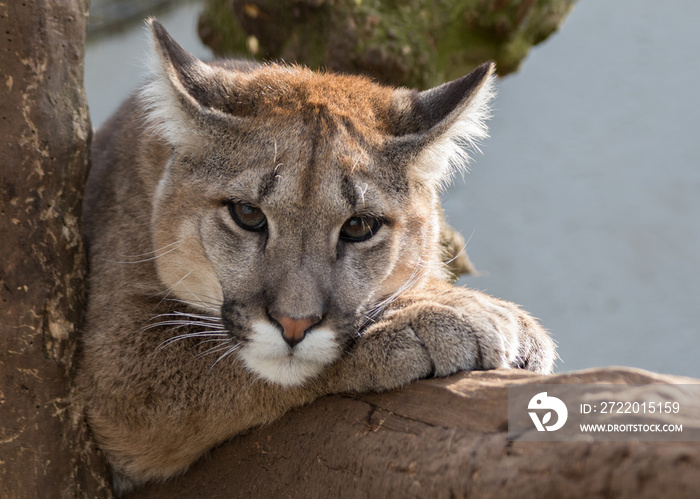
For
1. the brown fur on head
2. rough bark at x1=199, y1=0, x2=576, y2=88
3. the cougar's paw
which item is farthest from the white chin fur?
rough bark at x1=199, y1=0, x2=576, y2=88

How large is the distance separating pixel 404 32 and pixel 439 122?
8.18 feet

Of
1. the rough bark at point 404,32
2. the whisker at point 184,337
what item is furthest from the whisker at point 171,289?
the rough bark at point 404,32

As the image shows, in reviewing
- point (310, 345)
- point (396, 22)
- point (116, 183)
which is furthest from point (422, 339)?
point (396, 22)

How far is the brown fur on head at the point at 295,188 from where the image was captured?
2990 mm

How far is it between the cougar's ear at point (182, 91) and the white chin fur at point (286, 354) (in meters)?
1.07

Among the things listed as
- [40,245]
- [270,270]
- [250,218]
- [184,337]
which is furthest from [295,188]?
[40,245]

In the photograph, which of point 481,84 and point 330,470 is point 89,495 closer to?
point 330,470

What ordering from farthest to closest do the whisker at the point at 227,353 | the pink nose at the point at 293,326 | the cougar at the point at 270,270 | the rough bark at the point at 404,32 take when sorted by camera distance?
1. the rough bark at the point at 404,32
2. the whisker at the point at 227,353
3. the cougar at the point at 270,270
4. the pink nose at the point at 293,326

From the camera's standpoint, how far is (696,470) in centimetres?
183

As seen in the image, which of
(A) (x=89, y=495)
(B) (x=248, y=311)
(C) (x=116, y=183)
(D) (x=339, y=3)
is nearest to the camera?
(B) (x=248, y=311)

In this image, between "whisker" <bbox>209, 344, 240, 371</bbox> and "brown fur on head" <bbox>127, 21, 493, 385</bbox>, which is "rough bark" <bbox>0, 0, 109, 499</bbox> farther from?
"whisker" <bbox>209, 344, 240, 371</bbox>

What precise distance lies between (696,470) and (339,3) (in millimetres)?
4614

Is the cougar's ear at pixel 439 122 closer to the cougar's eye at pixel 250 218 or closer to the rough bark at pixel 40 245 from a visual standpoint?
the cougar's eye at pixel 250 218

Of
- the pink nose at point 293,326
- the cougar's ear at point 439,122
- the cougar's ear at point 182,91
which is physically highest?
the cougar's ear at point 439,122
